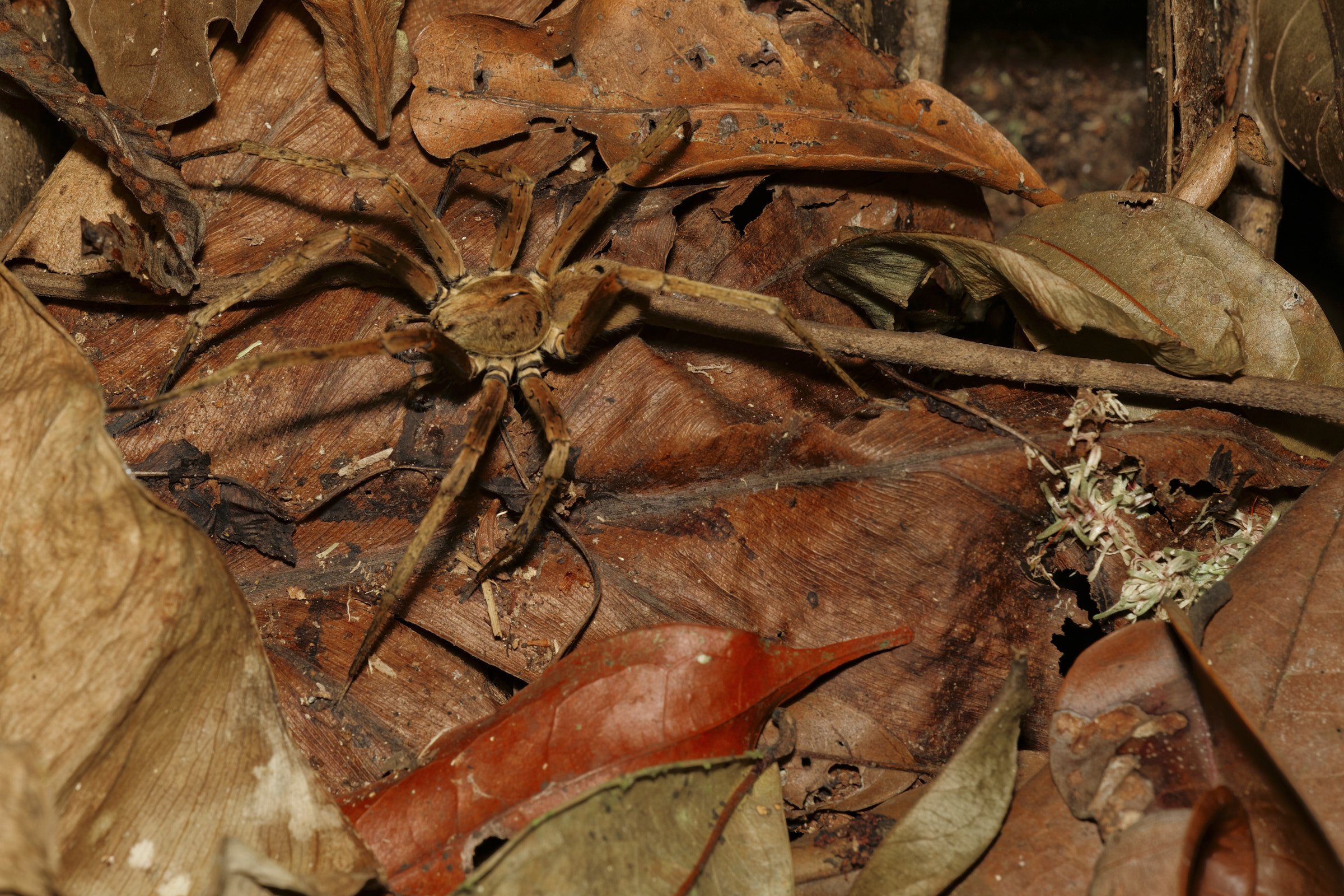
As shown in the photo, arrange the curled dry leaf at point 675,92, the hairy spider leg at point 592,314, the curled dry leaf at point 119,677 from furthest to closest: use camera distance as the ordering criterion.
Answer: the curled dry leaf at point 675,92 → the hairy spider leg at point 592,314 → the curled dry leaf at point 119,677

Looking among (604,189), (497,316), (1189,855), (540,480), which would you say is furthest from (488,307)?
(1189,855)

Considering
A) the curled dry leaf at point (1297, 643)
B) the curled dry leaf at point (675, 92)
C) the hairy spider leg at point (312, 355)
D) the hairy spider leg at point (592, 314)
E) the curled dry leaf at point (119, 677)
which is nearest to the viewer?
the curled dry leaf at point (119, 677)

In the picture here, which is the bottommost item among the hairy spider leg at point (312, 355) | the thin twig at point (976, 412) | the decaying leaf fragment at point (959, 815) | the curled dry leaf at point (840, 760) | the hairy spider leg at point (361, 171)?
the curled dry leaf at point (840, 760)

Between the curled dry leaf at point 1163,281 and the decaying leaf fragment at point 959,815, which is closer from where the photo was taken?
the decaying leaf fragment at point 959,815

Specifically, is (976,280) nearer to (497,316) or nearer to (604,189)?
(604,189)

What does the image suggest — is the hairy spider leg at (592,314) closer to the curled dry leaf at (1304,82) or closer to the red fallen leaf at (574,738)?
the red fallen leaf at (574,738)

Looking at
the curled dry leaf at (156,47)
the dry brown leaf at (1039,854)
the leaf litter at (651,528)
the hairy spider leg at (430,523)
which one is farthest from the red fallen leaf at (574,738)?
the curled dry leaf at (156,47)
